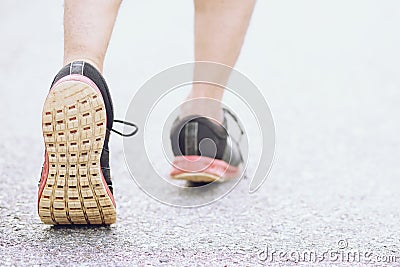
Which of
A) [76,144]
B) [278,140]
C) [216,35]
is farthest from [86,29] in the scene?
[278,140]

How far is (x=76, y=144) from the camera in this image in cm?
128

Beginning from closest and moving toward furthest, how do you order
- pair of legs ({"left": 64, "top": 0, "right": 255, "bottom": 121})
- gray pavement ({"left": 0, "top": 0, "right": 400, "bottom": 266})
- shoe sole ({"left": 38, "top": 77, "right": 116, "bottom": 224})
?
shoe sole ({"left": 38, "top": 77, "right": 116, "bottom": 224})
gray pavement ({"left": 0, "top": 0, "right": 400, "bottom": 266})
pair of legs ({"left": 64, "top": 0, "right": 255, "bottom": 121})

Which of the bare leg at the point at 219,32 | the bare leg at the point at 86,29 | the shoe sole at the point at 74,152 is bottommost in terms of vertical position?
the shoe sole at the point at 74,152

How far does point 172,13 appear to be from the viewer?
4.36m

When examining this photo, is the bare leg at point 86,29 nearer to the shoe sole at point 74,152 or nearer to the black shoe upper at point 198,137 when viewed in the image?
the shoe sole at point 74,152

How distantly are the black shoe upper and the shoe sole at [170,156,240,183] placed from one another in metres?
0.02

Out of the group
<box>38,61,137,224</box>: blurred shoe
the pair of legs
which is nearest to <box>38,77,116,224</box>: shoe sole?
<box>38,61,137,224</box>: blurred shoe

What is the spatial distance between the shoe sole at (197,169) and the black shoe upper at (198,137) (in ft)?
0.05

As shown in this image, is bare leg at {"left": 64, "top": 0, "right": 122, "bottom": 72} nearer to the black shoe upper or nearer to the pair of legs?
the pair of legs

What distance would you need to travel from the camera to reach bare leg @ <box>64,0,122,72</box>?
1.34m

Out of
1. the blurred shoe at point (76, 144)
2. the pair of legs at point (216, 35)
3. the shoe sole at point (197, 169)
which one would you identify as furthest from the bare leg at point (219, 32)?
the blurred shoe at point (76, 144)

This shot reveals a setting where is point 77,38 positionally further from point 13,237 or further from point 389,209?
point 389,209

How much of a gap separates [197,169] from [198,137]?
76 millimetres

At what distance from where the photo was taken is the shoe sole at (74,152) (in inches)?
49.5
